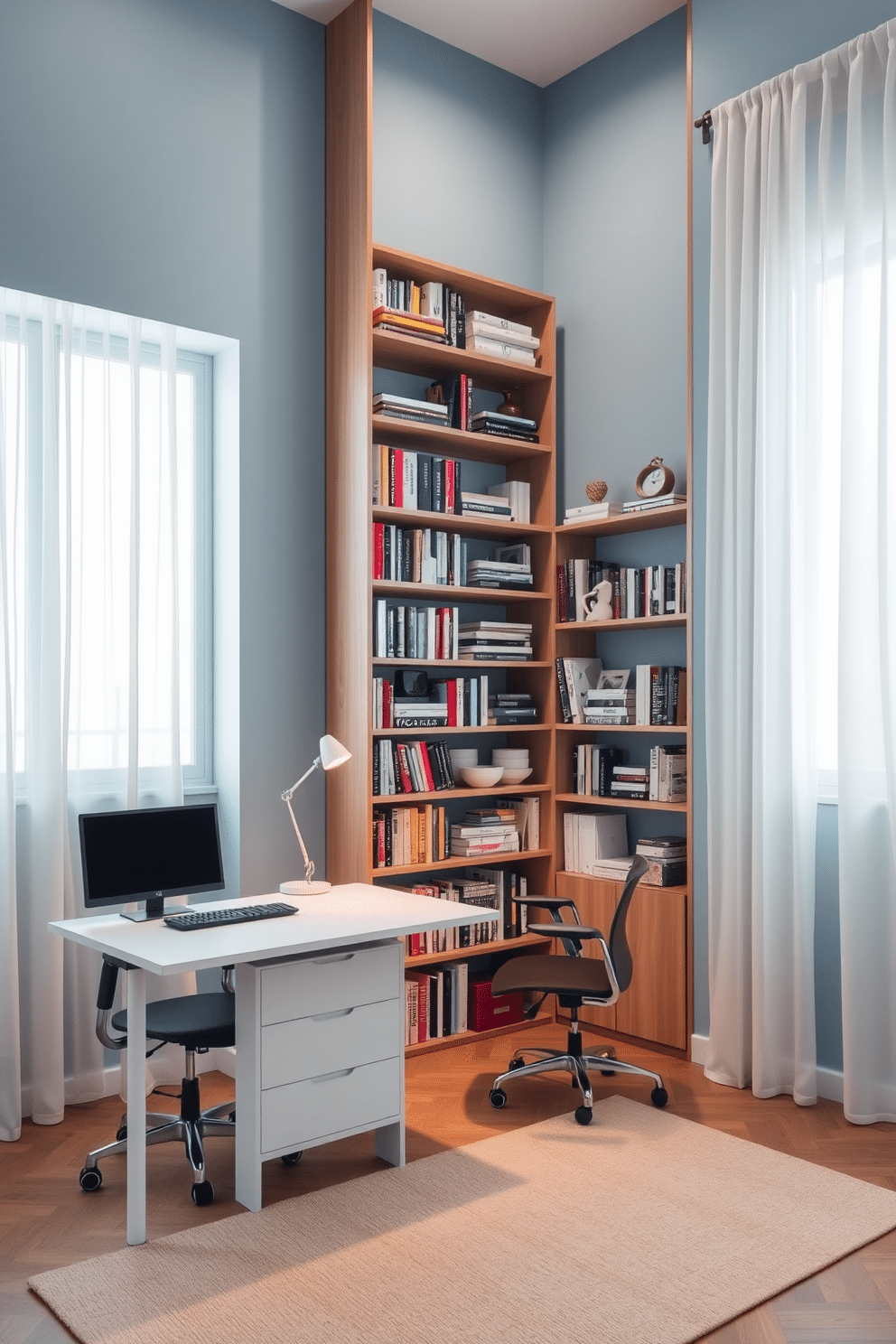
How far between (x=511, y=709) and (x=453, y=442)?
44.0 inches

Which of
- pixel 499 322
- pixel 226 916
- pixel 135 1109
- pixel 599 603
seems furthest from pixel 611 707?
pixel 135 1109

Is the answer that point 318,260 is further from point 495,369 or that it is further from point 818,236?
point 818,236

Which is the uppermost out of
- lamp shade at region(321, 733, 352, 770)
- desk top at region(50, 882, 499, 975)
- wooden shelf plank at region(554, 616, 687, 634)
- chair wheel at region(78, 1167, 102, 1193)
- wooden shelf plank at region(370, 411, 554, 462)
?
wooden shelf plank at region(370, 411, 554, 462)

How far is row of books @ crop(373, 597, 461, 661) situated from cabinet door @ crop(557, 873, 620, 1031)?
106cm

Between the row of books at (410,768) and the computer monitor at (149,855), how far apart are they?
0.90 metres

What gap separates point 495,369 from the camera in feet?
14.9

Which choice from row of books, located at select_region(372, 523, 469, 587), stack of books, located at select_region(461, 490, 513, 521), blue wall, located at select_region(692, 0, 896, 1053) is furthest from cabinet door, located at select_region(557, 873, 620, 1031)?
stack of books, located at select_region(461, 490, 513, 521)

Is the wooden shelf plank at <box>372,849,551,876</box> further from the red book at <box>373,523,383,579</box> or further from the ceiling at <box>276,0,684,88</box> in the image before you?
the ceiling at <box>276,0,684,88</box>

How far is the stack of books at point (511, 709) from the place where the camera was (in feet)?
14.9

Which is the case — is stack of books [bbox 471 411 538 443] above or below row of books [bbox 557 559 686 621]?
above

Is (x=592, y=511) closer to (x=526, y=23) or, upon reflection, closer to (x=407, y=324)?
(x=407, y=324)

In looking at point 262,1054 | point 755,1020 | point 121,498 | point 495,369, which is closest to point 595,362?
point 495,369

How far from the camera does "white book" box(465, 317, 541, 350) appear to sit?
4.43 m

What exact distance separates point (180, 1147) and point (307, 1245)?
2.59 ft
